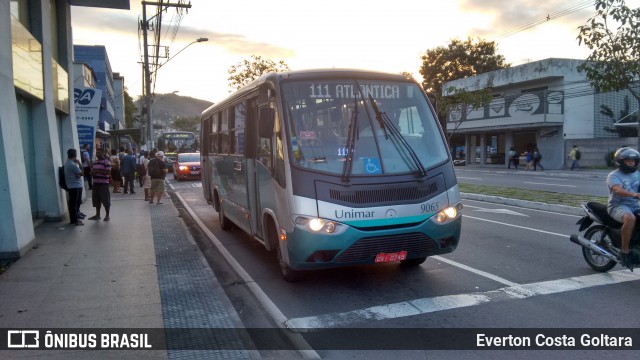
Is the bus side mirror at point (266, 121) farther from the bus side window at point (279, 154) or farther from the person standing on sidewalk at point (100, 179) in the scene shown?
the person standing on sidewalk at point (100, 179)

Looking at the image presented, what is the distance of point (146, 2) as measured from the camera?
95.1 feet

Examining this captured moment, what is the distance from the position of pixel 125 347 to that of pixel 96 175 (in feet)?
28.4

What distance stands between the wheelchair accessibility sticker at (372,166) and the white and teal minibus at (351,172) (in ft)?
0.04

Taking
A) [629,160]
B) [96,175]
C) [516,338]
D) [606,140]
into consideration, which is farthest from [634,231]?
[606,140]

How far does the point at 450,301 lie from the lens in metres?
5.77

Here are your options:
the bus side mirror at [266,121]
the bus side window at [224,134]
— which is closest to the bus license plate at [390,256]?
the bus side mirror at [266,121]

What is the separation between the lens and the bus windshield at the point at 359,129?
6148mm

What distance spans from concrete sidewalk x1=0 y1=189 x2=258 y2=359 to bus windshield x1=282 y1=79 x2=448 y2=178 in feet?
7.09

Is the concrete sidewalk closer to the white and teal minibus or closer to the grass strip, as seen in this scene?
the white and teal minibus

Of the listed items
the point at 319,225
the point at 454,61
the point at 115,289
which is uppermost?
the point at 454,61

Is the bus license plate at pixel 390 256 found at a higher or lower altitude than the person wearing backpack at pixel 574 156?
higher

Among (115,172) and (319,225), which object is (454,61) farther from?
(319,225)

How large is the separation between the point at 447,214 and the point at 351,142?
150cm

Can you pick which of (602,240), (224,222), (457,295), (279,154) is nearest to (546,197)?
(602,240)
